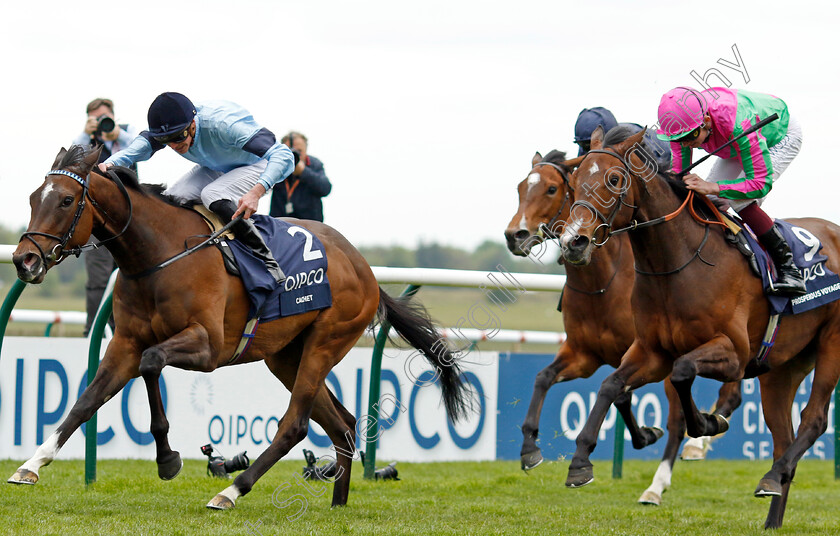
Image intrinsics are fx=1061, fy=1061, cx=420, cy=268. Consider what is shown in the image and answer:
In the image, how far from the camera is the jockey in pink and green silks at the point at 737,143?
497 cm

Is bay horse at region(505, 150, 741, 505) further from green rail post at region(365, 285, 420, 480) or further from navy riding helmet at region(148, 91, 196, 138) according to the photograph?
navy riding helmet at region(148, 91, 196, 138)

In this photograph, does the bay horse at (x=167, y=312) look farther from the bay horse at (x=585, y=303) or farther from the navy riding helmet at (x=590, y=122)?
the navy riding helmet at (x=590, y=122)

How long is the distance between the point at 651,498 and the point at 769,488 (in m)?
1.23

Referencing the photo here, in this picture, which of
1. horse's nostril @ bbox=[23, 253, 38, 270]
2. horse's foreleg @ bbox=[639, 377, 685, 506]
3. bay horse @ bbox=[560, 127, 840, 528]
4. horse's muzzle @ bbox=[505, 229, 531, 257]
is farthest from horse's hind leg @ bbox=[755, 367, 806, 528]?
horse's nostril @ bbox=[23, 253, 38, 270]

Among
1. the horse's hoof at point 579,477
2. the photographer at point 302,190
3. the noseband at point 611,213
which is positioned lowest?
the horse's hoof at point 579,477

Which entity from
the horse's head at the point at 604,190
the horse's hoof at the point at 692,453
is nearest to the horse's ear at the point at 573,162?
the horse's head at the point at 604,190

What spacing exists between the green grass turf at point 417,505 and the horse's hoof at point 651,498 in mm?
52

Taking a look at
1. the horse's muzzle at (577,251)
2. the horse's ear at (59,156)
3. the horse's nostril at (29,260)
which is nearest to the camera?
the horse's nostril at (29,260)

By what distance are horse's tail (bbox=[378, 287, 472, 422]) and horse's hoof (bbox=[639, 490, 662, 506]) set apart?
1.11 meters

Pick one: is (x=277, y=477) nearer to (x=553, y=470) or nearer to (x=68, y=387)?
(x=68, y=387)

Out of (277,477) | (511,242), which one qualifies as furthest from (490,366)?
(511,242)

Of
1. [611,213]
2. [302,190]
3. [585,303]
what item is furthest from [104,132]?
[611,213]

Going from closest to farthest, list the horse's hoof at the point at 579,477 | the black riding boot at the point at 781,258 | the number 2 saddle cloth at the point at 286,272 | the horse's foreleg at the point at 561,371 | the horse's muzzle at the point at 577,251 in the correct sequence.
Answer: the horse's muzzle at the point at 577,251
the horse's hoof at the point at 579,477
the number 2 saddle cloth at the point at 286,272
the black riding boot at the point at 781,258
the horse's foreleg at the point at 561,371

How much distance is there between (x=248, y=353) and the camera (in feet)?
17.0
